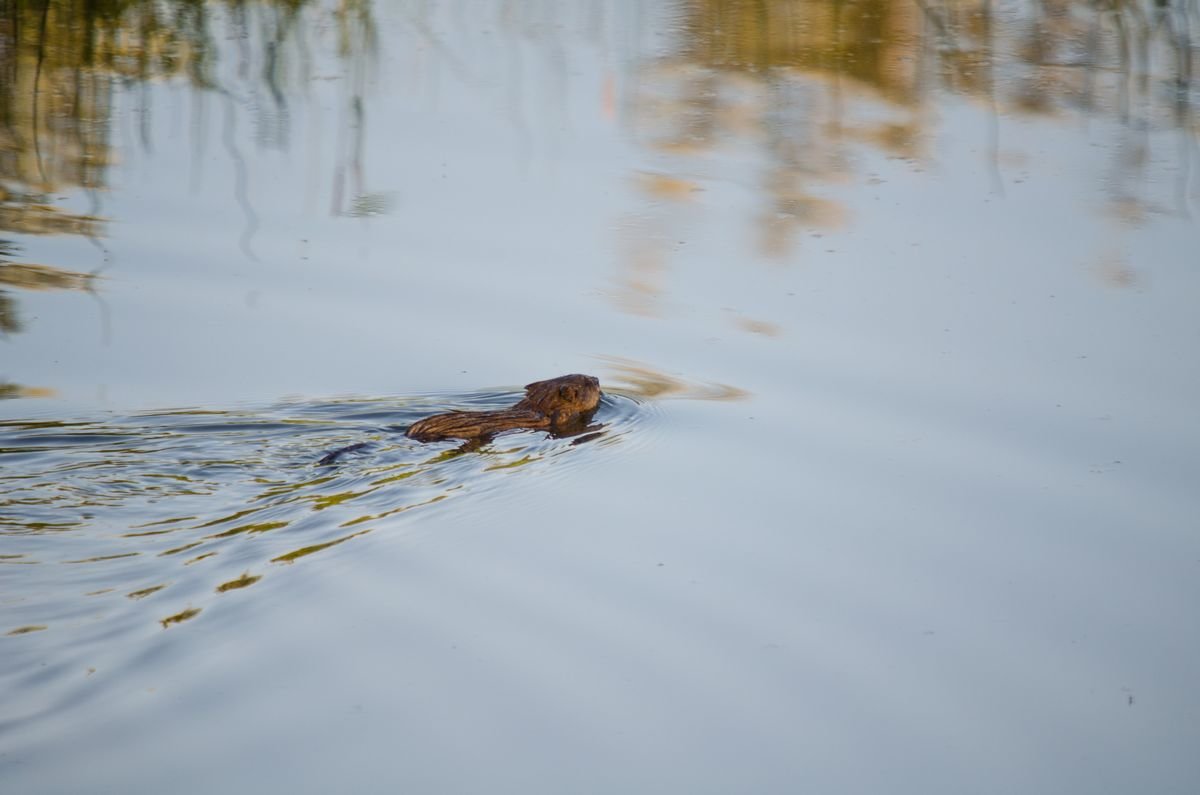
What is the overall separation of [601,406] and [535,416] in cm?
29

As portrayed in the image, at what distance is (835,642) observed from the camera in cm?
337

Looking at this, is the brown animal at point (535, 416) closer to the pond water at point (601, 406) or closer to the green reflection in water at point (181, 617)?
the pond water at point (601, 406)

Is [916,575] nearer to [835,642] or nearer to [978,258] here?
[835,642]

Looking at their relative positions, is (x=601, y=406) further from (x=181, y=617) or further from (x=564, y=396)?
(x=181, y=617)

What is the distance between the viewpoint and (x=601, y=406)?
5152 mm

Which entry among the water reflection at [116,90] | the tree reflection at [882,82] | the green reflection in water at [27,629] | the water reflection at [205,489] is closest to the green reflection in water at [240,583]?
the water reflection at [205,489]

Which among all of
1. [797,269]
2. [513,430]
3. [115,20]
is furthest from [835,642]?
[115,20]

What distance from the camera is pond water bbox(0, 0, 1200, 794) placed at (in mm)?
3018

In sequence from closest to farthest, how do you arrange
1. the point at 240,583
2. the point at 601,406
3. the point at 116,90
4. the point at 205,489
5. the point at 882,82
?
the point at 240,583
the point at 205,489
the point at 601,406
the point at 116,90
the point at 882,82

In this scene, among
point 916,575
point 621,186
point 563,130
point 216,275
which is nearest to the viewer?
point 916,575

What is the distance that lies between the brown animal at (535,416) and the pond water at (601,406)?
7 cm

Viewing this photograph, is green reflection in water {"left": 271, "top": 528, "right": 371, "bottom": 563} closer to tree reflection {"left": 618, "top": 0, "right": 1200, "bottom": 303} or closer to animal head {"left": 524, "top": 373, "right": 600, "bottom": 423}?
animal head {"left": 524, "top": 373, "right": 600, "bottom": 423}

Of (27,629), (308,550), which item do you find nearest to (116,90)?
(308,550)

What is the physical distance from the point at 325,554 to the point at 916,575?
162 centimetres
